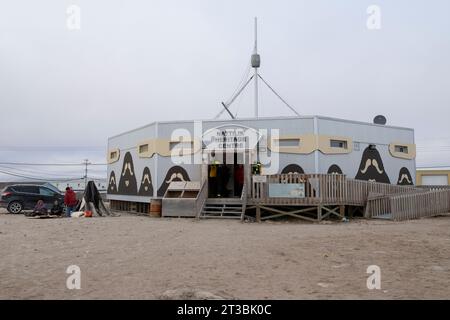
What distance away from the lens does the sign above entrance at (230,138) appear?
Answer: 64.1 feet

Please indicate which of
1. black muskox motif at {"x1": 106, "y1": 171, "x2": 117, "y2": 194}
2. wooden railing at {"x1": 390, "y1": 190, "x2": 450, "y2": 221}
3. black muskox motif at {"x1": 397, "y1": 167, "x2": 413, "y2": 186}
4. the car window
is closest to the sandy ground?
wooden railing at {"x1": 390, "y1": 190, "x2": 450, "y2": 221}

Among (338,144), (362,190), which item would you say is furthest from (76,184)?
(362,190)

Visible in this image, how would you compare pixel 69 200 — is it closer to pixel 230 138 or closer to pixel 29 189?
pixel 29 189

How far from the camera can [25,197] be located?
21.8 m

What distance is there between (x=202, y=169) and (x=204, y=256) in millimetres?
11419

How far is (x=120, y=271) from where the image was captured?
21.7ft

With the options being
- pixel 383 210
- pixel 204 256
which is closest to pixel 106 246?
pixel 204 256

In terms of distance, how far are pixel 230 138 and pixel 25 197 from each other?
11.5 m

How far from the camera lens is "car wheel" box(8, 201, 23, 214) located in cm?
2156

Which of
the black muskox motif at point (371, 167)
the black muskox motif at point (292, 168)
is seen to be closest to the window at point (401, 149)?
the black muskox motif at point (371, 167)

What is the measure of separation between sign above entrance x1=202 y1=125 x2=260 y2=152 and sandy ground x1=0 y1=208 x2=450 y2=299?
8482mm
